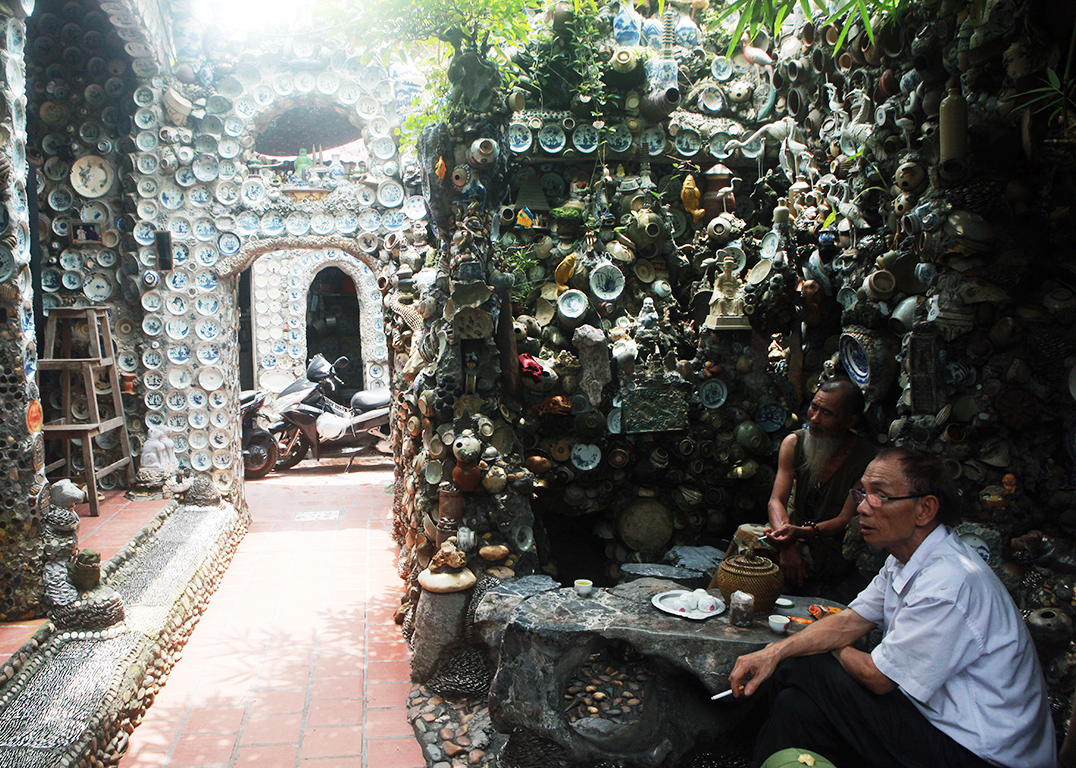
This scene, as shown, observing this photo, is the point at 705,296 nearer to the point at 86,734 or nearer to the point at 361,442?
the point at 86,734

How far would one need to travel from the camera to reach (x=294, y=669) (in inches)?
196

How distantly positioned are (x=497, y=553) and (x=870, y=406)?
2.35 m

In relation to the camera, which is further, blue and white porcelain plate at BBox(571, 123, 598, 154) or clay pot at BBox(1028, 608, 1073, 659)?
blue and white porcelain plate at BBox(571, 123, 598, 154)

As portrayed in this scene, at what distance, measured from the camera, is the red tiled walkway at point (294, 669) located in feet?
13.3

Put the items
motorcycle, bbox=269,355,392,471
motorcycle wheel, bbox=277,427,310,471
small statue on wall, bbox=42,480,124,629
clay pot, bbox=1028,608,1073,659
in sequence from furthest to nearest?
motorcycle wheel, bbox=277,427,310,471, motorcycle, bbox=269,355,392,471, small statue on wall, bbox=42,480,124,629, clay pot, bbox=1028,608,1073,659

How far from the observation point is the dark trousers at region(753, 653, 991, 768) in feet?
7.86

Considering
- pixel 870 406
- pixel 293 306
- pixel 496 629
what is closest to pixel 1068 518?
pixel 870 406

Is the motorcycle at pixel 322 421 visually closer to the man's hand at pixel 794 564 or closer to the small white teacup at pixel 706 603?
the man's hand at pixel 794 564

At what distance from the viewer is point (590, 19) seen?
6633mm

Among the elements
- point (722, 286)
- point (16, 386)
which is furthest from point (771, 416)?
point (16, 386)

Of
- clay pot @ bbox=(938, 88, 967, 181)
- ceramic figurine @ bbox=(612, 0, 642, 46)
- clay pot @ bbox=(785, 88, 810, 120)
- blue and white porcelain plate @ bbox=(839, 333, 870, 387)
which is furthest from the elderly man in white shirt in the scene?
ceramic figurine @ bbox=(612, 0, 642, 46)

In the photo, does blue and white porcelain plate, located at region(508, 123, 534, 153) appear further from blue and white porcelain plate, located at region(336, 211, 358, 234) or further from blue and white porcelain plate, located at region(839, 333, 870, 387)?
blue and white porcelain plate, located at region(839, 333, 870, 387)

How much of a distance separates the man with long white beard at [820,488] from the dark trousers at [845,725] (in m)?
1.34

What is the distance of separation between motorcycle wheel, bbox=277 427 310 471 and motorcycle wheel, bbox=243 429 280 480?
1.30 ft
